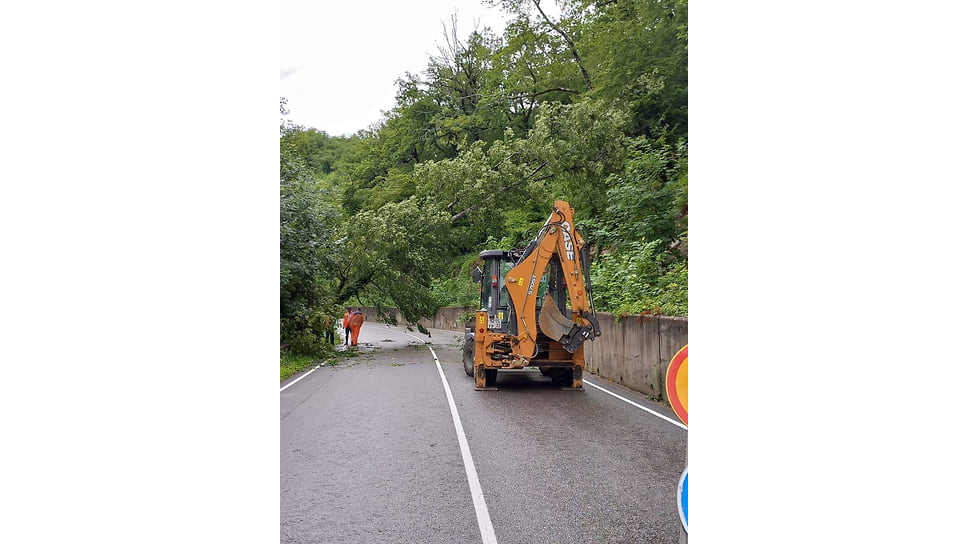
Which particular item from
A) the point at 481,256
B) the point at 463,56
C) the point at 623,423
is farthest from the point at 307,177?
the point at 463,56

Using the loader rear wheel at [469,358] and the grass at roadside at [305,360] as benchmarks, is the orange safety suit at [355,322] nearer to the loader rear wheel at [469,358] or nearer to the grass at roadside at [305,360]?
the grass at roadside at [305,360]

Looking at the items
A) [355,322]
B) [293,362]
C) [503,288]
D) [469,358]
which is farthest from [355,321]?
[503,288]

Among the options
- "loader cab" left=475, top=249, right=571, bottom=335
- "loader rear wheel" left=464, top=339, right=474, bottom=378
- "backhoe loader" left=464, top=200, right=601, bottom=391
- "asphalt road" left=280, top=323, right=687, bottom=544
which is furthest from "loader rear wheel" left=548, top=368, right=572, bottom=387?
"loader rear wheel" left=464, top=339, right=474, bottom=378

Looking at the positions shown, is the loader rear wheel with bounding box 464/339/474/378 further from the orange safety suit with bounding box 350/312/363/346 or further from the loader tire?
the orange safety suit with bounding box 350/312/363/346

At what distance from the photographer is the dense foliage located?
14.7m

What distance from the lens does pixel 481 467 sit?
6031 mm

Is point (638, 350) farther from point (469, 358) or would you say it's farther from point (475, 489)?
point (475, 489)

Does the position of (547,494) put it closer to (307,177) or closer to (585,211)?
(307,177)

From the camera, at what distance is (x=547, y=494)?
5082mm

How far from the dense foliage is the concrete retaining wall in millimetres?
410

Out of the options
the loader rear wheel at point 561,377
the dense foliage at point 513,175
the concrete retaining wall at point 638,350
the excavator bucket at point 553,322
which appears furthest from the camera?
the dense foliage at point 513,175

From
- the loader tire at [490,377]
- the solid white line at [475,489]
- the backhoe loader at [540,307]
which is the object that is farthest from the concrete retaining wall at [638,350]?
the solid white line at [475,489]

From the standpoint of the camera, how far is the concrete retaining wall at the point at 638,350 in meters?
9.92

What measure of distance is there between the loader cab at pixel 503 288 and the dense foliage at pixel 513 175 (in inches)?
58.8
